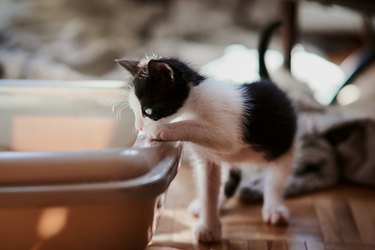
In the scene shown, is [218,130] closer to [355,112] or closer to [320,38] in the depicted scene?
[355,112]

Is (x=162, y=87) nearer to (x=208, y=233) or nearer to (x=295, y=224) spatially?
(x=208, y=233)

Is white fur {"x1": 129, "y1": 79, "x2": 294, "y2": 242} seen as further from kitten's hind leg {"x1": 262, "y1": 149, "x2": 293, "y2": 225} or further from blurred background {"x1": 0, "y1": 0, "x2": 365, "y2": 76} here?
blurred background {"x1": 0, "y1": 0, "x2": 365, "y2": 76}

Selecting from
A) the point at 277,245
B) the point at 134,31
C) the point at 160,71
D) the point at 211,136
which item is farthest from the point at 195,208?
the point at 134,31

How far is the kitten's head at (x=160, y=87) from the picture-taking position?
1.30 meters

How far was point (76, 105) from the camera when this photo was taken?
5.72 feet

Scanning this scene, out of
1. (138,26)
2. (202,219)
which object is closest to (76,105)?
(202,219)

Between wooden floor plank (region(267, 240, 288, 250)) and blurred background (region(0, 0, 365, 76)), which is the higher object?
wooden floor plank (region(267, 240, 288, 250))

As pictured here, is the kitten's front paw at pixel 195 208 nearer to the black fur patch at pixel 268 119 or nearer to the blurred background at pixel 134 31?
the black fur patch at pixel 268 119

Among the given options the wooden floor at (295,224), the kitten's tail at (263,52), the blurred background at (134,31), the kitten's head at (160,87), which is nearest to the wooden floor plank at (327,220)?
the wooden floor at (295,224)

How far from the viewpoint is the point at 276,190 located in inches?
63.6

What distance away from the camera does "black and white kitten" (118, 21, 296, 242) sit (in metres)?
1.32

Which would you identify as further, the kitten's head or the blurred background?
the blurred background

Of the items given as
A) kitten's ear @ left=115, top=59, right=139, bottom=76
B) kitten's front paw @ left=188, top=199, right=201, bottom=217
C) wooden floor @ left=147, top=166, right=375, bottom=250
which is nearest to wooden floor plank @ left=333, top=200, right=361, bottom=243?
wooden floor @ left=147, top=166, right=375, bottom=250

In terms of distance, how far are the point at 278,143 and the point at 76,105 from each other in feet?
1.84
